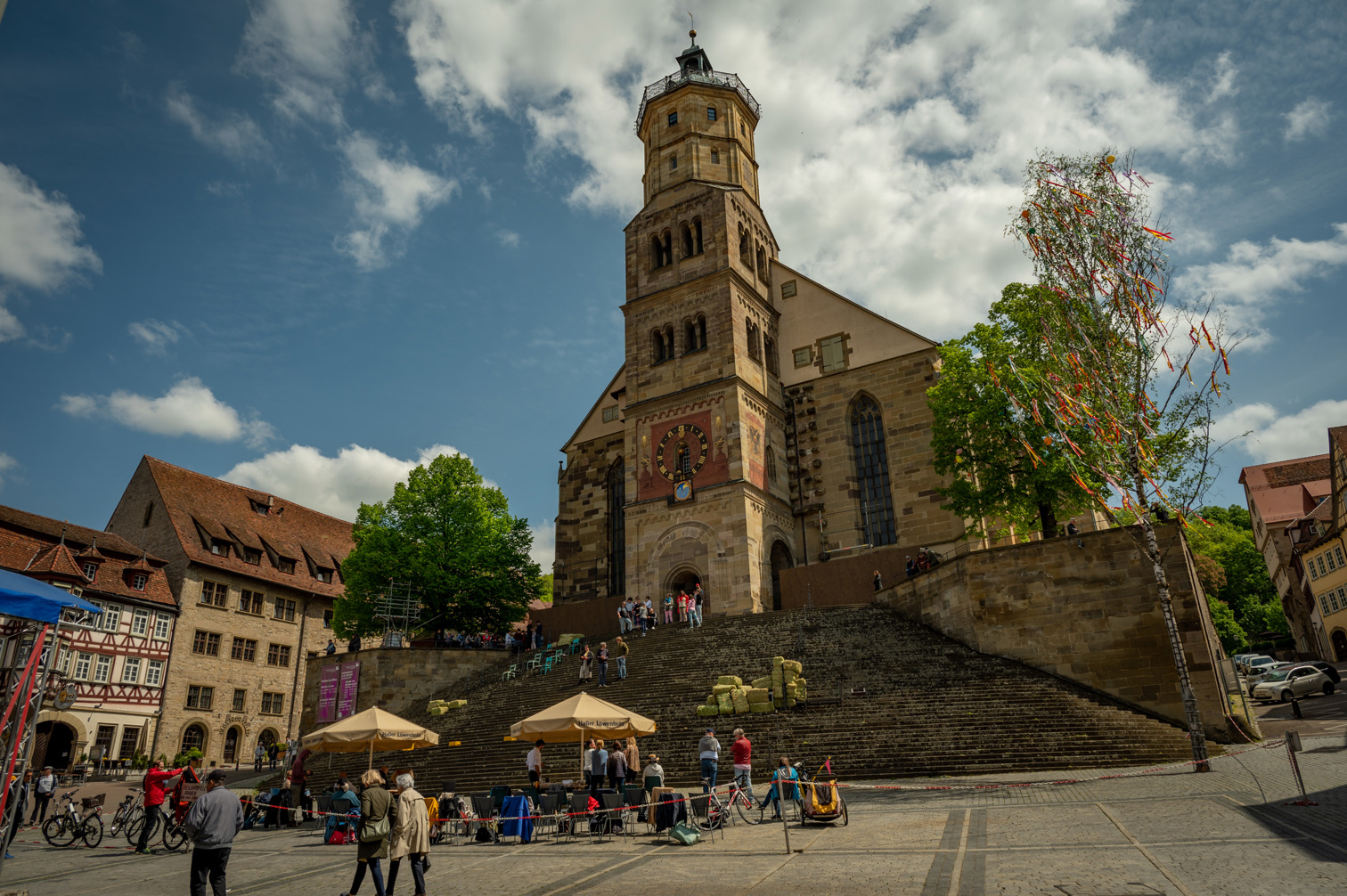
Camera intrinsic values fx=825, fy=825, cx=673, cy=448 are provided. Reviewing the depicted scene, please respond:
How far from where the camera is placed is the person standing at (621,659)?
954 inches

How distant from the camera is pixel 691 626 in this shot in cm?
2798

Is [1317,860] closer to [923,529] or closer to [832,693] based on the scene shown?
[832,693]

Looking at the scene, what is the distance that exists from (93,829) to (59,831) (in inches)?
35.5

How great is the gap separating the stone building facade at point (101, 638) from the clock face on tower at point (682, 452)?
22.8m

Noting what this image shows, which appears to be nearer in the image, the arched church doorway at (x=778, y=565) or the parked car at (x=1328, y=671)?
the parked car at (x=1328, y=671)

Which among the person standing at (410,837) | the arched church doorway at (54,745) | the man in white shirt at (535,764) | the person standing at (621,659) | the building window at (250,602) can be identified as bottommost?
the person standing at (410,837)

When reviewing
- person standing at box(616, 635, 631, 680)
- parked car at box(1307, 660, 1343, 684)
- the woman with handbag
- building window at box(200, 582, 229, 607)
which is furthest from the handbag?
parked car at box(1307, 660, 1343, 684)

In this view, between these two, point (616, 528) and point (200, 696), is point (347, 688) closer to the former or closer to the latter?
point (200, 696)

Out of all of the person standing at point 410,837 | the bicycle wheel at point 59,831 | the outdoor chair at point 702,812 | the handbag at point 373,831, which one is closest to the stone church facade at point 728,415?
the outdoor chair at point 702,812

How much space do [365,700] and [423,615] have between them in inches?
238

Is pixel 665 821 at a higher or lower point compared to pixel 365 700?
lower

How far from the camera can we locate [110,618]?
33844 mm

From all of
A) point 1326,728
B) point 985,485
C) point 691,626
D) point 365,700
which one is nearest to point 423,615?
point 365,700

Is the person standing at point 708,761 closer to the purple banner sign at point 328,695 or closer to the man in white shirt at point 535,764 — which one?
the man in white shirt at point 535,764
